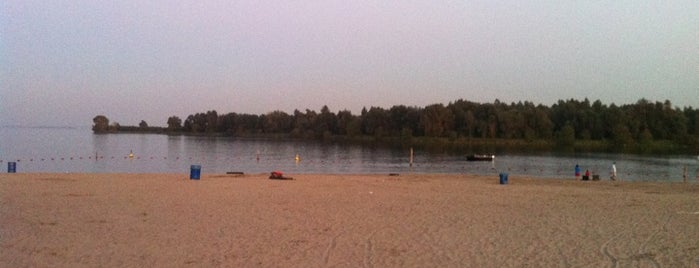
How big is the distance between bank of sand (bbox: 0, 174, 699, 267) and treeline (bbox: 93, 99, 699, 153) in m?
103

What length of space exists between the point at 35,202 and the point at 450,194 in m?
13.2

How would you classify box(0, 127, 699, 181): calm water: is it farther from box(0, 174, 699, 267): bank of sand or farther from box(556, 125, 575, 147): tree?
box(556, 125, 575, 147): tree

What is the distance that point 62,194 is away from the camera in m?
18.7

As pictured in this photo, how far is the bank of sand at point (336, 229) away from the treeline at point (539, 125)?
4041 inches

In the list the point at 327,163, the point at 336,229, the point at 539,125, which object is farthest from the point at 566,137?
the point at 336,229

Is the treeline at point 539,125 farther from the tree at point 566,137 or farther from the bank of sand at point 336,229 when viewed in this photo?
the bank of sand at point 336,229

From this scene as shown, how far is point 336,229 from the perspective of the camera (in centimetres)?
1255

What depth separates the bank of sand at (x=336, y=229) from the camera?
9664 mm

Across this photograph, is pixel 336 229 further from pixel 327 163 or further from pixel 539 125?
pixel 539 125

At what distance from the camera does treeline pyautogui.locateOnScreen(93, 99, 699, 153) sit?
11712cm

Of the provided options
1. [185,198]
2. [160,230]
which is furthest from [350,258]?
[185,198]

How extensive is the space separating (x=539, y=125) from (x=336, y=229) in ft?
387

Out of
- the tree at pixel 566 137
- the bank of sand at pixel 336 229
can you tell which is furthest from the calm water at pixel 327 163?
the tree at pixel 566 137

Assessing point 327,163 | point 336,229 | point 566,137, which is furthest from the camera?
point 566,137
